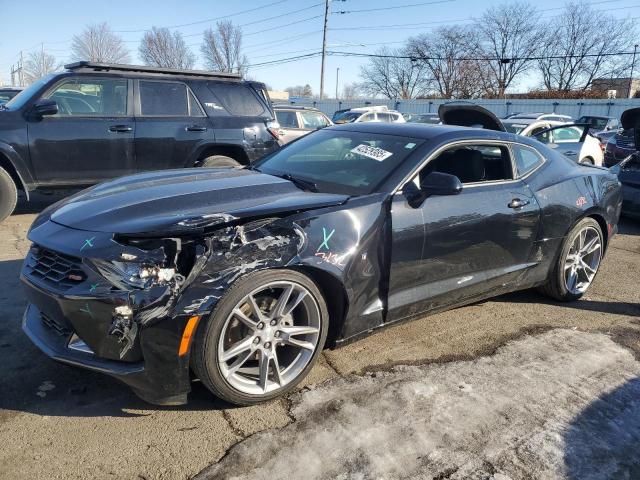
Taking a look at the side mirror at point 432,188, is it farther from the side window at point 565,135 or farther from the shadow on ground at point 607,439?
the side window at point 565,135

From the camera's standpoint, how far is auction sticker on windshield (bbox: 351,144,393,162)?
353cm

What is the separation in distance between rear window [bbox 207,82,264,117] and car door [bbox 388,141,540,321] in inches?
166

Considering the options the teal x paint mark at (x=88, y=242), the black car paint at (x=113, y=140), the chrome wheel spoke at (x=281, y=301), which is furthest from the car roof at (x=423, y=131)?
the black car paint at (x=113, y=140)

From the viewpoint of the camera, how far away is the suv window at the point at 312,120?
13.0 metres

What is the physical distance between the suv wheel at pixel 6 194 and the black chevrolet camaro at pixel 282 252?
3.45 metres

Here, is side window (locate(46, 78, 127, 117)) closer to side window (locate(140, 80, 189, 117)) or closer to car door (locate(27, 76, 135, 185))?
car door (locate(27, 76, 135, 185))

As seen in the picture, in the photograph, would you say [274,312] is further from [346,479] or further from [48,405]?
[48,405]

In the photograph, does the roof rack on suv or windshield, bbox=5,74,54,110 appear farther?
the roof rack on suv

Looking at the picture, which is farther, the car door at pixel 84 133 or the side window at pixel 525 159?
the car door at pixel 84 133

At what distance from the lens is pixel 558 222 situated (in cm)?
421

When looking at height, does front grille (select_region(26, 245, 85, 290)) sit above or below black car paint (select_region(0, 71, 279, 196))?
below

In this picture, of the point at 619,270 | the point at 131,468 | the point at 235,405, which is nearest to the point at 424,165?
the point at 235,405

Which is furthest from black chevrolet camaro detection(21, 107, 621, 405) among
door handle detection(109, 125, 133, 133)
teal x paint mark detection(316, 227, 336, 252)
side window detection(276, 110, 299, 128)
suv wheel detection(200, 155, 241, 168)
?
side window detection(276, 110, 299, 128)

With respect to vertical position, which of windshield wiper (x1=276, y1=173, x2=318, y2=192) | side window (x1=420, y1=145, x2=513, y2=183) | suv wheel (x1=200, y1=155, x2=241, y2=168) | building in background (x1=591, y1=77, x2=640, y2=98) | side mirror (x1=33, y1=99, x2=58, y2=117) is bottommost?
suv wheel (x1=200, y1=155, x2=241, y2=168)
